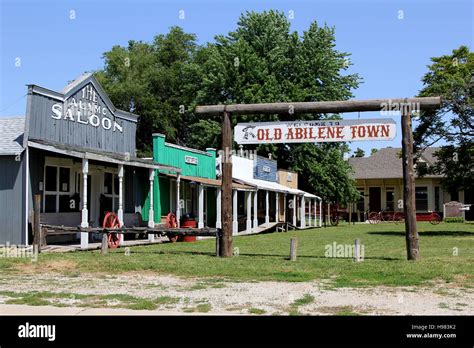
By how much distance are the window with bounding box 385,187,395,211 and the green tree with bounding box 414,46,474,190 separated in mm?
28140

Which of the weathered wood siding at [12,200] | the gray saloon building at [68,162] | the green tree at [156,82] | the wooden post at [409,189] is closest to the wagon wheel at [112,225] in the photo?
the gray saloon building at [68,162]

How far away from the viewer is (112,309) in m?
8.43

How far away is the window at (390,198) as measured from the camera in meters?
54.7

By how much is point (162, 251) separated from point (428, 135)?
14.4m

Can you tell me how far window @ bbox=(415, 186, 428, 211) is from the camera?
2090 inches

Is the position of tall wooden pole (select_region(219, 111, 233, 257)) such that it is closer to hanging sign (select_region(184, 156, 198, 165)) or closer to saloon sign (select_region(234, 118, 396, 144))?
saloon sign (select_region(234, 118, 396, 144))

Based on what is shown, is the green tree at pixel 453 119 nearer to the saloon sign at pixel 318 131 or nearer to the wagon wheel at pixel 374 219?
the saloon sign at pixel 318 131

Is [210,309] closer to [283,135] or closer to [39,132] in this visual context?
[283,135]

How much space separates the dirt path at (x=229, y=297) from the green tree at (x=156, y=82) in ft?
116

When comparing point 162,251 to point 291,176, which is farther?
point 291,176

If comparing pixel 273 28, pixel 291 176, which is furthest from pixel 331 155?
pixel 273 28
